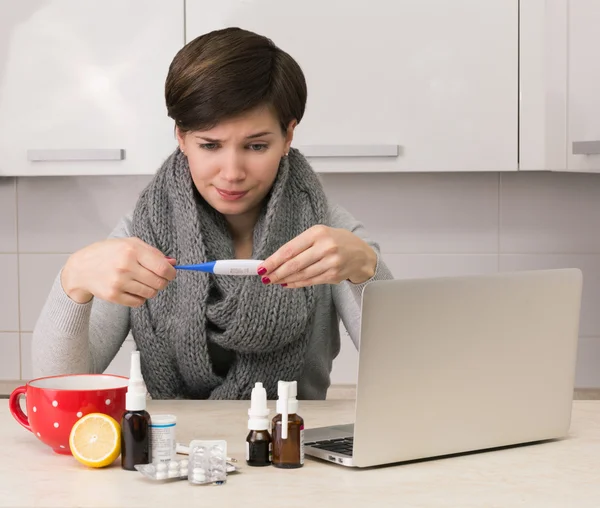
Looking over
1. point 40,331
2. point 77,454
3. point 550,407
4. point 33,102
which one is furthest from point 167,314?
point 33,102

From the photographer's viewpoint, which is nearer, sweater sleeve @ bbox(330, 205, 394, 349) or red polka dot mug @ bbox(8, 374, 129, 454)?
red polka dot mug @ bbox(8, 374, 129, 454)

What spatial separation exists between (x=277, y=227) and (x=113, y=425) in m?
0.67

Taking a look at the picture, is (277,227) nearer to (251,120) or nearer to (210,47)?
(251,120)

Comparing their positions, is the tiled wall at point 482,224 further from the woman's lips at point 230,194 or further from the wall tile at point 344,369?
the woman's lips at point 230,194

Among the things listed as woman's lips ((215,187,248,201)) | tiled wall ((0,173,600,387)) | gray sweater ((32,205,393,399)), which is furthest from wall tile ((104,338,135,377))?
woman's lips ((215,187,248,201))

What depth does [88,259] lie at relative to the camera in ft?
4.08

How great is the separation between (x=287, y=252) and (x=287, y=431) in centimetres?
28

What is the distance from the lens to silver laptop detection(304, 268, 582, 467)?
98 cm

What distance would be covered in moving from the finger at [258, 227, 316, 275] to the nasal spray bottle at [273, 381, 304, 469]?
0.74ft

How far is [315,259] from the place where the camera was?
1230 millimetres

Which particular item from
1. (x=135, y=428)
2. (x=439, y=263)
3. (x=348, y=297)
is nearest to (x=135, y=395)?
(x=135, y=428)

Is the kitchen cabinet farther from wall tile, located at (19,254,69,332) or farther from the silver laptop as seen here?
wall tile, located at (19,254,69,332)

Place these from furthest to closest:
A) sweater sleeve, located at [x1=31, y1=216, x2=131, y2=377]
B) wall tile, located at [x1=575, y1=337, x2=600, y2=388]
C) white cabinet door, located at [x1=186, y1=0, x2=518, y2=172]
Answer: wall tile, located at [x1=575, y1=337, x2=600, y2=388] → white cabinet door, located at [x1=186, y1=0, x2=518, y2=172] → sweater sleeve, located at [x1=31, y1=216, x2=131, y2=377]

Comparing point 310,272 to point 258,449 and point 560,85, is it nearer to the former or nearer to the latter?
point 258,449
